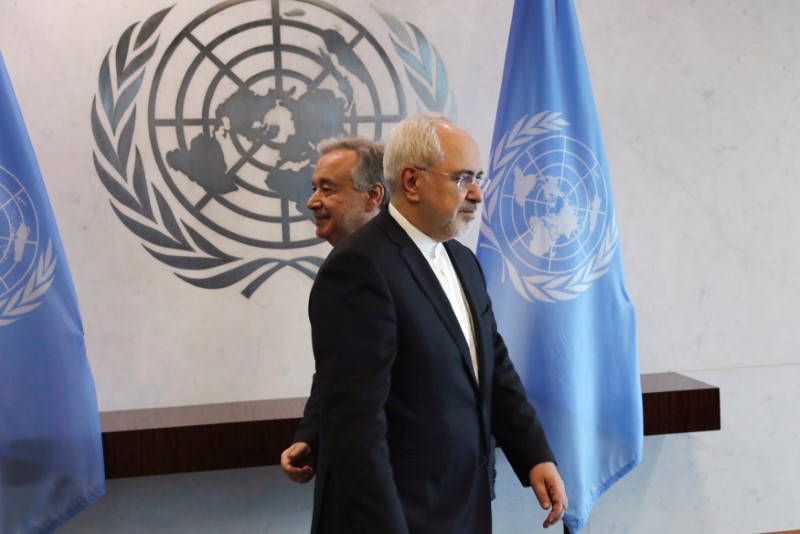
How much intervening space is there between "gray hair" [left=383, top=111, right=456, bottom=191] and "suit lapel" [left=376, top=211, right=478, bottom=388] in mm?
122

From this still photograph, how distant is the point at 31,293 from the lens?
245 cm

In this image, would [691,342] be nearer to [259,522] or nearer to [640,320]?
[640,320]

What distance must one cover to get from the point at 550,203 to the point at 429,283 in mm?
1081

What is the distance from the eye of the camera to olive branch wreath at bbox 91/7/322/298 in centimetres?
287

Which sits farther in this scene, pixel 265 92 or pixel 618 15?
pixel 618 15

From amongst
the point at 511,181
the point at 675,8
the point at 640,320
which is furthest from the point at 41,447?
the point at 675,8

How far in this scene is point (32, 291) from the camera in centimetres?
245

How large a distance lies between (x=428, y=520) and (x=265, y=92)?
177 cm

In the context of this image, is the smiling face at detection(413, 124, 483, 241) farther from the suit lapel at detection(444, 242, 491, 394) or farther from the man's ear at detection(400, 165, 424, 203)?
the suit lapel at detection(444, 242, 491, 394)


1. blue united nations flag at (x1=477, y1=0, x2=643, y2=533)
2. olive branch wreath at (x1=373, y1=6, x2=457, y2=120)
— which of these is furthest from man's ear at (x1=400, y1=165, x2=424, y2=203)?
olive branch wreath at (x1=373, y1=6, x2=457, y2=120)

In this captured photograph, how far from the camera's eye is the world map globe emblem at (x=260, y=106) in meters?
2.91

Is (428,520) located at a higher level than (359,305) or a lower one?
lower

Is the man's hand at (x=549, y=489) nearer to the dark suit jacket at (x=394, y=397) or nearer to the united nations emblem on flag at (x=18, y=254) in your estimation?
the dark suit jacket at (x=394, y=397)

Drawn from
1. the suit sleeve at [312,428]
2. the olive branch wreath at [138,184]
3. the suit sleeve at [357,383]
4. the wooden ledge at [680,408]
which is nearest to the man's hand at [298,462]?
the suit sleeve at [312,428]
